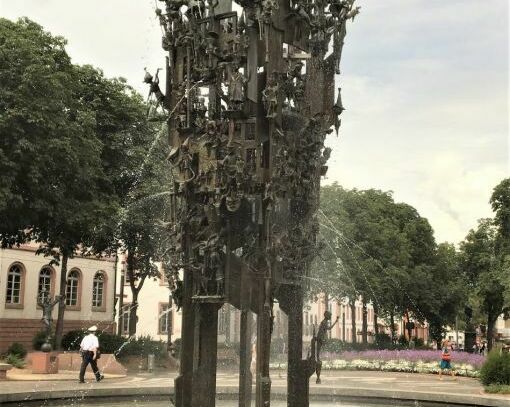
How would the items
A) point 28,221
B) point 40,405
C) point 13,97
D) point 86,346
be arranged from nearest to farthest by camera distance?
1. point 40,405
2. point 86,346
3. point 13,97
4. point 28,221

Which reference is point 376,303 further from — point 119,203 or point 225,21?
point 225,21

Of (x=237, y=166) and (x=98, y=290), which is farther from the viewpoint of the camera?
(x=98, y=290)

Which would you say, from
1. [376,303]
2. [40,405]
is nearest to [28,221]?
[40,405]

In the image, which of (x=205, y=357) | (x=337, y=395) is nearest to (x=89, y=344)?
(x=337, y=395)

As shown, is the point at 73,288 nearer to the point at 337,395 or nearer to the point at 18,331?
the point at 18,331

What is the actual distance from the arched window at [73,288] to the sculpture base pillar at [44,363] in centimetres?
2317

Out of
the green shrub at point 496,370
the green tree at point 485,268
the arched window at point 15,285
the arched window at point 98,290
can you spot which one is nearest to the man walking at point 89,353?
the green shrub at point 496,370

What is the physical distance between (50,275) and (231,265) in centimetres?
4009

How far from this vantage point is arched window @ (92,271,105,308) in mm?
51500

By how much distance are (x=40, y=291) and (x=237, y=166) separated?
130 ft

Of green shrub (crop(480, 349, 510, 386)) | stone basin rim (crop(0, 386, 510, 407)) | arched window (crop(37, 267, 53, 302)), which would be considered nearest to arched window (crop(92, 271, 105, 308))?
arched window (crop(37, 267, 53, 302))

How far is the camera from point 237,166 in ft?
30.2

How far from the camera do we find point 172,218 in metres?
9.99

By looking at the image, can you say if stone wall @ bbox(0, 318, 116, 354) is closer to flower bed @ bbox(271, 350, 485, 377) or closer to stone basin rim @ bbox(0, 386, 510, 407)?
flower bed @ bbox(271, 350, 485, 377)
